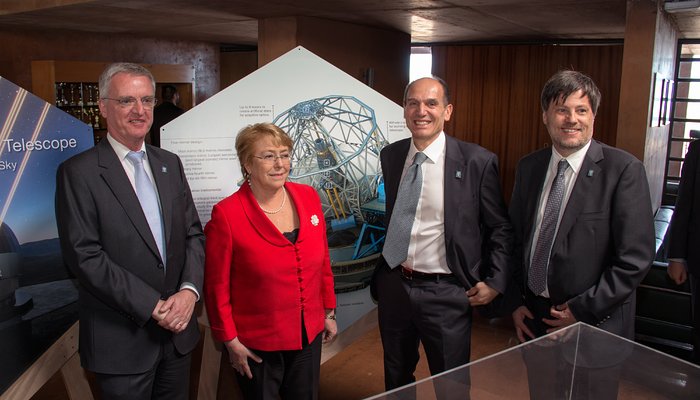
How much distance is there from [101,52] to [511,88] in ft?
17.7

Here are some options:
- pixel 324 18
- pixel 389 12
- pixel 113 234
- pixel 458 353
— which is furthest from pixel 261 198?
pixel 324 18

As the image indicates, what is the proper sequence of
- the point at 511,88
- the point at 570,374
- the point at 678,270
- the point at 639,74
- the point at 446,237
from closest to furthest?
the point at 570,374
the point at 446,237
the point at 678,270
the point at 639,74
the point at 511,88

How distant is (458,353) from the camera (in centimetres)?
261

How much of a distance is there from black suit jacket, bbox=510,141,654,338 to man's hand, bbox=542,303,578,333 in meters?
0.02

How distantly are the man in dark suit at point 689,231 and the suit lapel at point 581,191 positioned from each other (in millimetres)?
1141

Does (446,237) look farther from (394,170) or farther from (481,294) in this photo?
(394,170)

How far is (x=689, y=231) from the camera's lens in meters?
3.12

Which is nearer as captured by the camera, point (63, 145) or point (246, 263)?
point (246, 263)

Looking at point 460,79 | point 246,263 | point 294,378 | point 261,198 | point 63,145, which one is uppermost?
point 460,79

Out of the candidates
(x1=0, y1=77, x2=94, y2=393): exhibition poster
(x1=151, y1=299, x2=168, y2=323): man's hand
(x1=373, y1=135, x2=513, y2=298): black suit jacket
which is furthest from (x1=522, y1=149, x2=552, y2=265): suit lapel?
(x1=0, y1=77, x2=94, y2=393): exhibition poster

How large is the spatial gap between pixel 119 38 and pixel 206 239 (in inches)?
235

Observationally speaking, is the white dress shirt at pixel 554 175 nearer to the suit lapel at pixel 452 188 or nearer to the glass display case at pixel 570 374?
the suit lapel at pixel 452 188

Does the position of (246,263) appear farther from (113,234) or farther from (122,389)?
(122,389)

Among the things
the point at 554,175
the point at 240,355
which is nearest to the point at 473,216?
the point at 554,175
